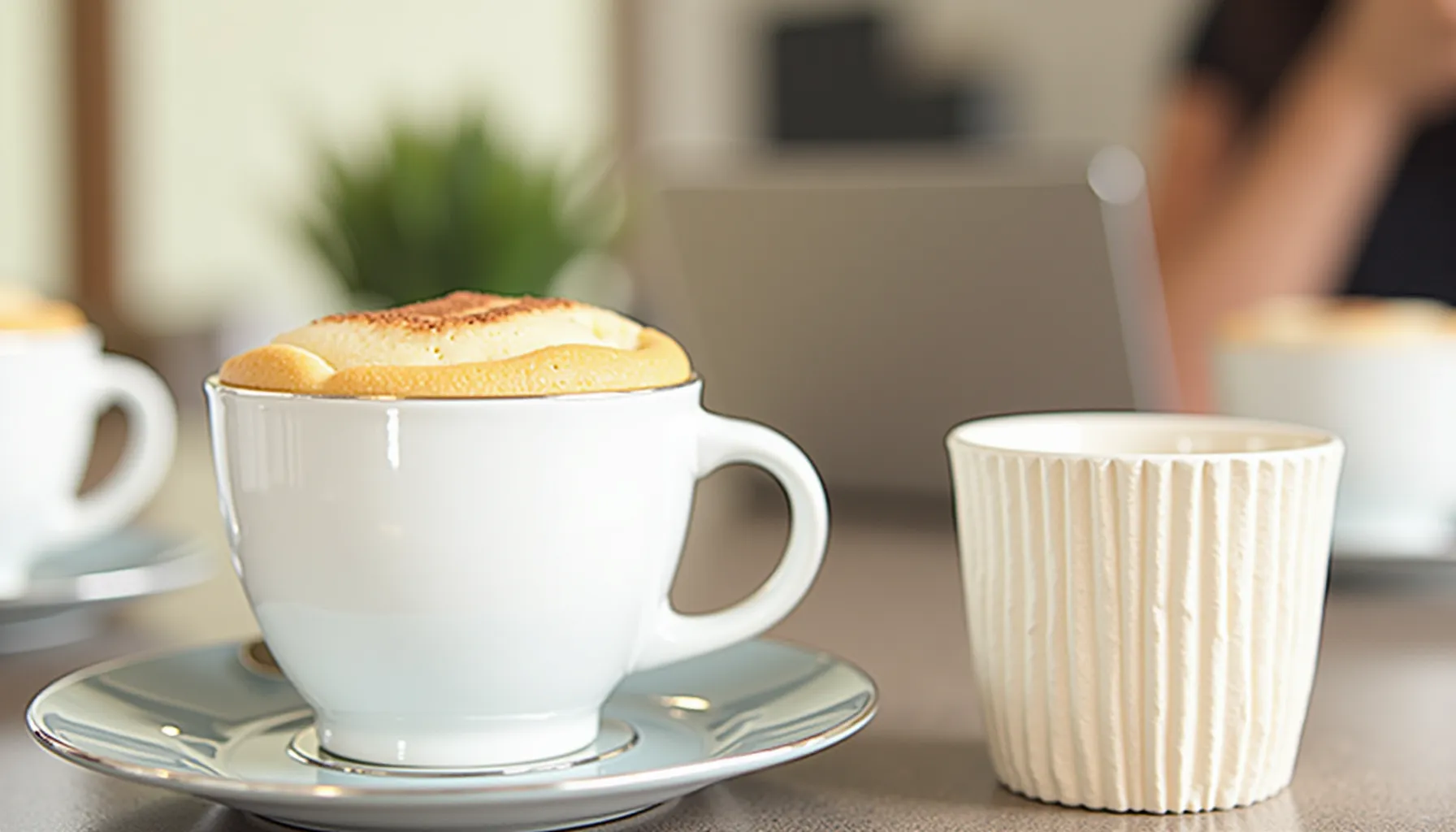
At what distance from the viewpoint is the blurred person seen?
5.45 feet

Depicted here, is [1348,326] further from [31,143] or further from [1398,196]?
[31,143]

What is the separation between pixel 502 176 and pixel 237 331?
2.18 feet

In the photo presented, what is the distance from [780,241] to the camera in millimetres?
1115

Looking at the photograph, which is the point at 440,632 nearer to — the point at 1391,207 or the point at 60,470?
the point at 60,470

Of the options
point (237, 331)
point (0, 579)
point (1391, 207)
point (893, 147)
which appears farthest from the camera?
point (893, 147)

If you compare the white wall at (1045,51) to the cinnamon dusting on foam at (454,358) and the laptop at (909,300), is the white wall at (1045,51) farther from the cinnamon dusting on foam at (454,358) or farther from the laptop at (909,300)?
the cinnamon dusting on foam at (454,358)

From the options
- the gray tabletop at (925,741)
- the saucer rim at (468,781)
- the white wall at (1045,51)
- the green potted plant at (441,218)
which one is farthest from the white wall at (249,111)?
the saucer rim at (468,781)

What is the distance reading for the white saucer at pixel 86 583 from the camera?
2.34 ft

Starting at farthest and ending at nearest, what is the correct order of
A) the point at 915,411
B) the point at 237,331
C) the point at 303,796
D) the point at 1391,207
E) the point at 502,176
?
the point at 237,331
the point at 1391,207
the point at 502,176
the point at 915,411
the point at 303,796

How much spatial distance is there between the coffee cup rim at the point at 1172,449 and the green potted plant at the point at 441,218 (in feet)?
3.57

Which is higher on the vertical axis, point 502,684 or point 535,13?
point 535,13

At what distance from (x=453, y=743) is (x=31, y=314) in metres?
0.36

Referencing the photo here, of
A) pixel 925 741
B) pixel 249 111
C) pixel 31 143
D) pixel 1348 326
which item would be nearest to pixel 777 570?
pixel 925 741

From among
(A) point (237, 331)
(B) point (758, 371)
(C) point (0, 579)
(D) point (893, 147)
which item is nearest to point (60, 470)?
(C) point (0, 579)
